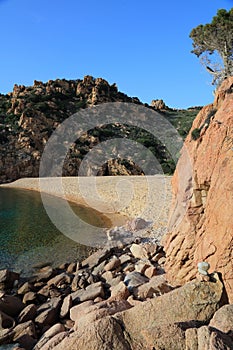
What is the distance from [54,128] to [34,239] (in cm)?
3845

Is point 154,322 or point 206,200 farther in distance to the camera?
point 206,200

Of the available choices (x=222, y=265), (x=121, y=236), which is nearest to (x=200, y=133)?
(x=222, y=265)

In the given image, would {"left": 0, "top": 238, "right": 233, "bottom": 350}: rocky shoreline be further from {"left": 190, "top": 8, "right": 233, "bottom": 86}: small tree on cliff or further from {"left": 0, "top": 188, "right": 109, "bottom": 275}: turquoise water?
{"left": 190, "top": 8, "right": 233, "bottom": 86}: small tree on cliff

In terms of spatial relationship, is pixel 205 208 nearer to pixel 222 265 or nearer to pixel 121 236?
pixel 222 265

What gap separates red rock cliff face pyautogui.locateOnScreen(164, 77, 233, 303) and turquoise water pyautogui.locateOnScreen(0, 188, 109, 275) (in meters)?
5.39

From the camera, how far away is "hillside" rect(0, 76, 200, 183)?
42000mm

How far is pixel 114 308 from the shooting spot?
16.5 ft

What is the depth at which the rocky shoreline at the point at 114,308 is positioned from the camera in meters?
3.25

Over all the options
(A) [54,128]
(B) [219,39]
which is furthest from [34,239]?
(A) [54,128]

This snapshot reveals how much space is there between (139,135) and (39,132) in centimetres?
1796

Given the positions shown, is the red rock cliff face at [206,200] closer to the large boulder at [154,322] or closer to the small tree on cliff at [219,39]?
the large boulder at [154,322]

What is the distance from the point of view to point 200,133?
22.8ft

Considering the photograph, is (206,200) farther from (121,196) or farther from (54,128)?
(54,128)

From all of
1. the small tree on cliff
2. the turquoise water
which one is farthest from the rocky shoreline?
the small tree on cliff
